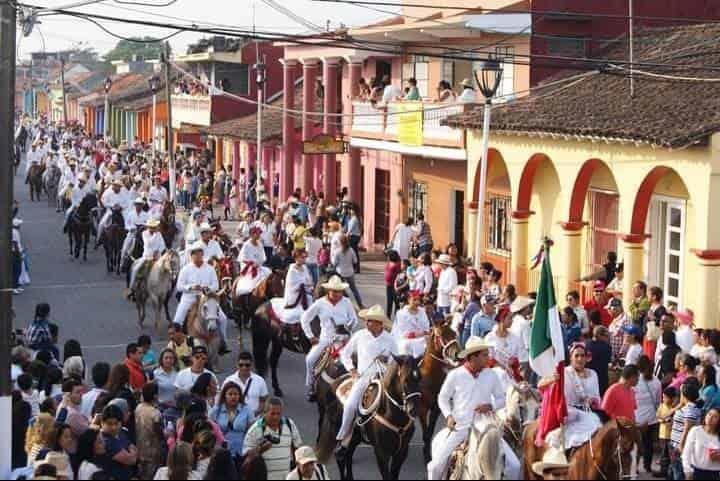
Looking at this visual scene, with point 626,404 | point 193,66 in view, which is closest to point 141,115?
point 193,66

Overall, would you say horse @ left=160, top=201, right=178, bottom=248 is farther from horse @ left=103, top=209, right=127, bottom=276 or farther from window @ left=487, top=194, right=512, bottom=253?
window @ left=487, top=194, right=512, bottom=253

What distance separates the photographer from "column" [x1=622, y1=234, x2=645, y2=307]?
23.8 metres

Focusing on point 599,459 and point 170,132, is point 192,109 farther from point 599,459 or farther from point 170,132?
point 599,459

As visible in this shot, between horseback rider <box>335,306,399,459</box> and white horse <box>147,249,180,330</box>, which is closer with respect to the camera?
horseback rider <box>335,306,399,459</box>

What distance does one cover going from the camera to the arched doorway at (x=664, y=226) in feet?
77.5

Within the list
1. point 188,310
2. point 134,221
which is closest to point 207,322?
point 188,310

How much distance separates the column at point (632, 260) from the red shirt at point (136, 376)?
1002 cm

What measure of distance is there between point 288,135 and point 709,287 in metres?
25.1

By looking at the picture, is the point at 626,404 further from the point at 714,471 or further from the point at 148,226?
the point at 148,226

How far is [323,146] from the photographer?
3809 centimetres

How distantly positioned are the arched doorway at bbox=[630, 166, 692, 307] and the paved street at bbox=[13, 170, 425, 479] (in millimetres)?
5922

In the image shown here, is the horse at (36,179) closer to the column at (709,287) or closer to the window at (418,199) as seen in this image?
the window at (418,199)

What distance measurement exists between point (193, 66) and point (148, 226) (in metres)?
35.8

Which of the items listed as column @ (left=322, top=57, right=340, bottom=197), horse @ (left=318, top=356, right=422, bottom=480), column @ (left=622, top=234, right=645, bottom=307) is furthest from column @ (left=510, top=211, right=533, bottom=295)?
horse @ (left=318, top=356, right=422, bottom=480)
